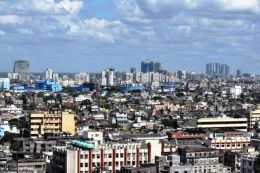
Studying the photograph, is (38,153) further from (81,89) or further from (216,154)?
(81,89)

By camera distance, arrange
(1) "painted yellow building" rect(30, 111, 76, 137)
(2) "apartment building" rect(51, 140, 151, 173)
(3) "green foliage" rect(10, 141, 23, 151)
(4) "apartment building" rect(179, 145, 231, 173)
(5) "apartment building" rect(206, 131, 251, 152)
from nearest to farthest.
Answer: (2) "apartment building" rect(51, 140, 151, 173)
(4) "apartment building" rect(179, 145, 231, 173)
(3) "green foliage" rect(10, 141, 23, 151)
(5) "apartment building" rect(206, 131, 251, 152)
(1) "painted yellow building" rect(30, 111, 76, 137)

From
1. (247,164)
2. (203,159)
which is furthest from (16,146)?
(247,164)

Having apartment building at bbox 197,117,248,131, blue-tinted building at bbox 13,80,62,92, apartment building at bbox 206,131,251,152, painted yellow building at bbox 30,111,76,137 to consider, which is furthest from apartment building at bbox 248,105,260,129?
blue-tinted building at bbox 13,80,62,92

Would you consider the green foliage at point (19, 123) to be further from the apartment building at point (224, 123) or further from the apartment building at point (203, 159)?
the apartment building at point (203, 159)

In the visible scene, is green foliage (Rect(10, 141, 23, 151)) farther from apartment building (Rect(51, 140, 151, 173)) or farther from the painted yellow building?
apartment building (Rect(51, 140, 151, 173))

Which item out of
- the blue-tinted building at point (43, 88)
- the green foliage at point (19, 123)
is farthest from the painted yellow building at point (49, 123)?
the blue-tinted building at point (43, 88)

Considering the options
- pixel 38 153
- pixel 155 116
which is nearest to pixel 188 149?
pixel 38 153
